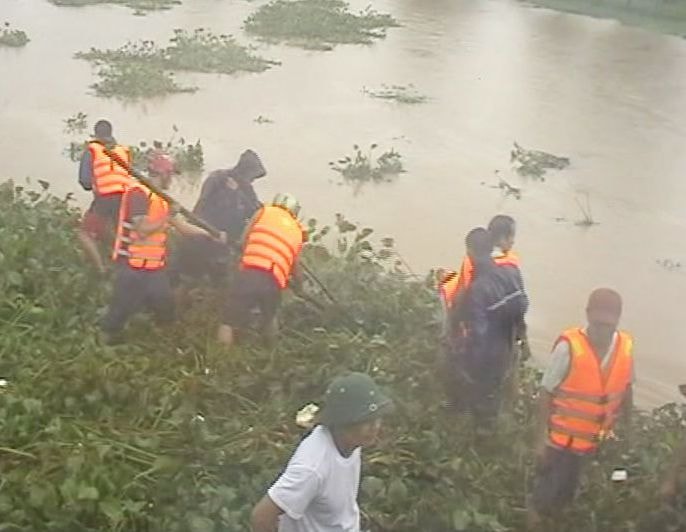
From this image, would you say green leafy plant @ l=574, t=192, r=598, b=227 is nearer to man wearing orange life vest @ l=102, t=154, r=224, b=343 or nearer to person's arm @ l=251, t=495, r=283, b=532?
man wearing orange life vest @ l=102, t=154, r=224, b=343

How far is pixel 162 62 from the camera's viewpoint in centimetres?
2059

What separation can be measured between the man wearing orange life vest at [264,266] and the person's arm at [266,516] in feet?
10.6

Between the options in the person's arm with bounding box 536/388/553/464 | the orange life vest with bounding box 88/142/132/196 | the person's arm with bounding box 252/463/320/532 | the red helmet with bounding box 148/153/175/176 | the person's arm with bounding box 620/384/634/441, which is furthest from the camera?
the orange life vest with bounding box 88/142/132/196

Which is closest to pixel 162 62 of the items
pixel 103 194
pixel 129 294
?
pixel 103 194

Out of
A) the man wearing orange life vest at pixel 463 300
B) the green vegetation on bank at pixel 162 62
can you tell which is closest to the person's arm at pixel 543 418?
the man wearing orange life vest at pixel 463 300

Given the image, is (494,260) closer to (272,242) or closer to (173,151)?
(272,242)

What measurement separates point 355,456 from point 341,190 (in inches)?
390

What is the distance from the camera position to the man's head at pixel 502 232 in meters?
6.48

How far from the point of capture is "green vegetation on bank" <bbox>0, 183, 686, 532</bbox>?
5.05m

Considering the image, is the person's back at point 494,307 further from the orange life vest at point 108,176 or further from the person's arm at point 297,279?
the orange life vest at point 108,176

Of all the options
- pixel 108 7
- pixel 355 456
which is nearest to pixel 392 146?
pixel 355 456

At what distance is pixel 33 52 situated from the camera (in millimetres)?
21391

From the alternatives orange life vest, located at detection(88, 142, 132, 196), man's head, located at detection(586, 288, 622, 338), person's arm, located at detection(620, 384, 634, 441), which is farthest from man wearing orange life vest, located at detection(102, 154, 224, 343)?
person's arm, located at detection(620, 384, 634, 441)

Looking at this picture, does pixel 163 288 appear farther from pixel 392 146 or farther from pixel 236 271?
pixel 392 146
